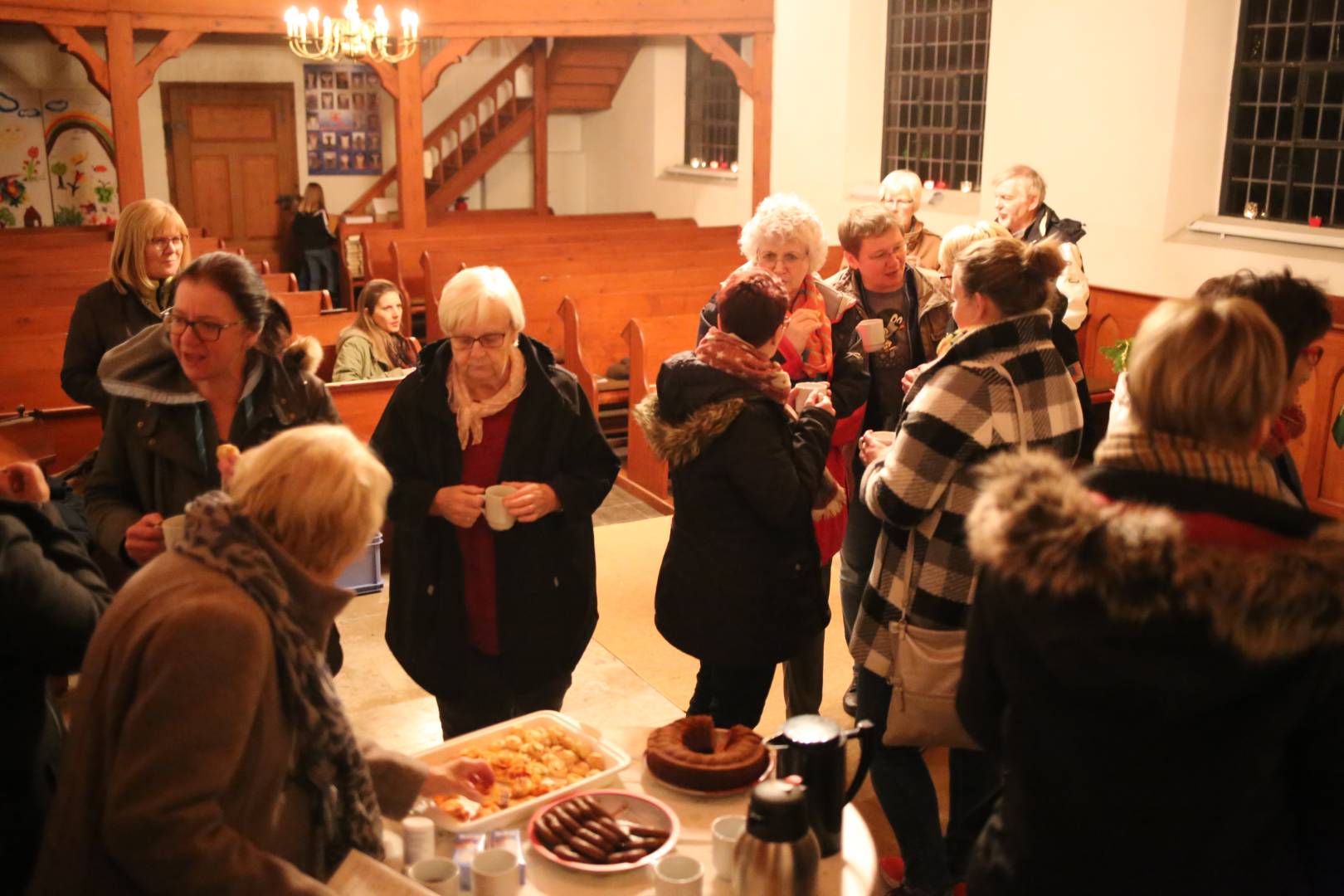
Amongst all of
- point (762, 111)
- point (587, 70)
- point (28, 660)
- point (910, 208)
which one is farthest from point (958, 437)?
point (587, 70)

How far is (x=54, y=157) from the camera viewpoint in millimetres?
12117

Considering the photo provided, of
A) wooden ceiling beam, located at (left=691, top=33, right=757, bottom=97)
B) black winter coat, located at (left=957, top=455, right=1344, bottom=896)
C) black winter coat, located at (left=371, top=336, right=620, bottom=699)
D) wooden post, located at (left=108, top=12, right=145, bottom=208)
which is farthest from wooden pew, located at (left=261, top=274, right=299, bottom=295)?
black winter coat, located at (left=957, top=455, right=1344, bottom=896)

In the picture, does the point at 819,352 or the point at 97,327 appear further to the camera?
the point at 97,327

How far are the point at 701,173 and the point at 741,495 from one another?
32.7ft

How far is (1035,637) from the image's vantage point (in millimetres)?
1566

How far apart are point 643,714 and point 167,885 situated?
2539 mm

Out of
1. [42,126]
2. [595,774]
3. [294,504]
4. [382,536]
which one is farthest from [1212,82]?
[42,126]

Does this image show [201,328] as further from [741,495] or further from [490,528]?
[741,495]

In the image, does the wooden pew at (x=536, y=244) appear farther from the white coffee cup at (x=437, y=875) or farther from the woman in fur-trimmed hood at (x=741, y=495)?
the white coffee cup at (x=437, y=875)

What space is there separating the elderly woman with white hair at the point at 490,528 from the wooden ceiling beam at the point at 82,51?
Result: 25.1 feet

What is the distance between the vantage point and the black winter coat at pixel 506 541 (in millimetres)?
2746

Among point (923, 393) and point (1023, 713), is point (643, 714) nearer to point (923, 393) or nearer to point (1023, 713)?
point (923, 393)

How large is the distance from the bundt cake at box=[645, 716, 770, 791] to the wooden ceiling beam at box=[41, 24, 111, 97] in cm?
855

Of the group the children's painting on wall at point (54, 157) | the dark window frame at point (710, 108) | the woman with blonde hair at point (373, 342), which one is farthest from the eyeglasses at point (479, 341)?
the children's painting on wall at point (54, 157)
